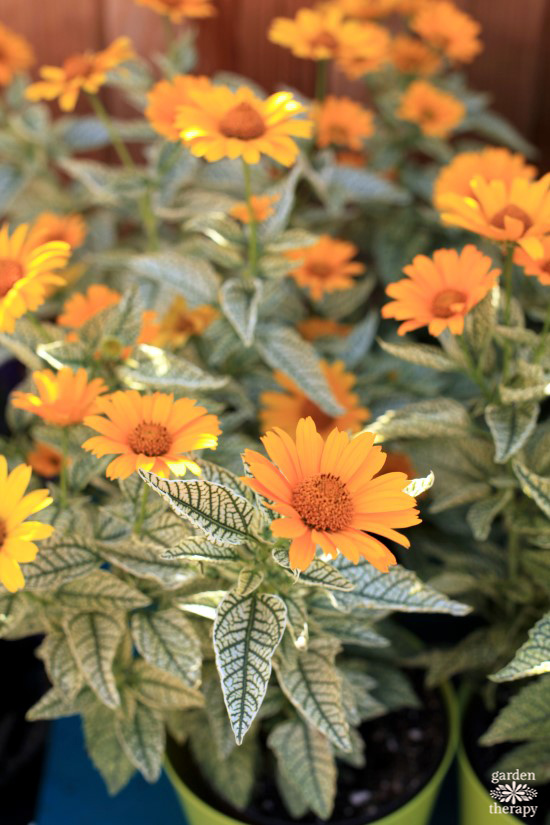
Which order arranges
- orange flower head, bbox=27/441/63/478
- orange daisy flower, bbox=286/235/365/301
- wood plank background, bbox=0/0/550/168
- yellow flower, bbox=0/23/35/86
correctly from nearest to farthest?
orange flower head, bbox=27/441/63/478 → orange daisy flower, bbox=286/235/365/301 → yellow flower, bbox=0/23/35/86 → wood plank background, bbox=0/0/550/168

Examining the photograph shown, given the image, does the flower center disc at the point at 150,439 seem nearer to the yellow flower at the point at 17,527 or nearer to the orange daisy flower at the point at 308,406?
the yellow flower at the point at 17,527

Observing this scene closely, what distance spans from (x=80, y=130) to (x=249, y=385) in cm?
52

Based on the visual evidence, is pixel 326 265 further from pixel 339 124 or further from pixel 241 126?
pixel 241 126

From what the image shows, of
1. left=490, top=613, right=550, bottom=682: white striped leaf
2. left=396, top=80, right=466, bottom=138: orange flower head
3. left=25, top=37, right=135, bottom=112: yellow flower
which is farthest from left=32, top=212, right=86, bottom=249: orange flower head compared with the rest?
left=490, top=613, right=550, bottom=682: white striped leaf

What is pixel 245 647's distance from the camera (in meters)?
0.62

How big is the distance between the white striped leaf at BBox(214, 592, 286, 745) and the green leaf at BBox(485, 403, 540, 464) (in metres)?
0.24

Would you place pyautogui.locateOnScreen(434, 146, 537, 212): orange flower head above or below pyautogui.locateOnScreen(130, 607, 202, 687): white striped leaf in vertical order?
above

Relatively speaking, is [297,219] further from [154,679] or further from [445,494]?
[154,679]

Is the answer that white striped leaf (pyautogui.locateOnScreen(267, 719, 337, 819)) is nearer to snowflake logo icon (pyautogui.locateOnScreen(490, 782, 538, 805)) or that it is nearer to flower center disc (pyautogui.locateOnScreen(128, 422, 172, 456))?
snowflake logo icon (pyautogui.locateOnScreen(490, 782, 538, 805))

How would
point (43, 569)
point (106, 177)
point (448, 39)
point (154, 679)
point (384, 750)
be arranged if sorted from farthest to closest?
1. point (448, 39)
2. point (106, 177)
3. point (384, 750)
4. point (154, 679)
5. point (43, 569)

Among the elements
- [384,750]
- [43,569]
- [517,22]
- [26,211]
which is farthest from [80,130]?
[384,750]

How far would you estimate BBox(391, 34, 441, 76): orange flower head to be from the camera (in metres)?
1.25

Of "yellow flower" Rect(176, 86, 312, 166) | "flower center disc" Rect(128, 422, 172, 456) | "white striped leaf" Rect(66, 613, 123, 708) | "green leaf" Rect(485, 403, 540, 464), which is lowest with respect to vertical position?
"white striped leaf" Rect(66, 613, 123, 708)

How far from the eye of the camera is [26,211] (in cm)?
128
